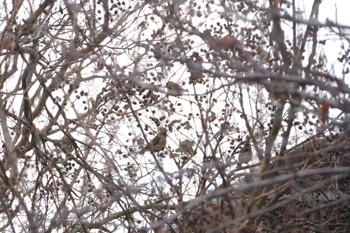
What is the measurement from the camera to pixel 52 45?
28.5ft

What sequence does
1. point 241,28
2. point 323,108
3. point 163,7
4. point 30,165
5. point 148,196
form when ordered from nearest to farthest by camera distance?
point 323,108
point 163,7
point 241,28
point 148,196
point 30,165

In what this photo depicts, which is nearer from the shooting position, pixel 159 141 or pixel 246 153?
pixel 246 153

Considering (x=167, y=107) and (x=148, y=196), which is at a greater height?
(x=167, y=107)

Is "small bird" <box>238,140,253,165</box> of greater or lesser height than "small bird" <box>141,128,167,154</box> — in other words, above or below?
below

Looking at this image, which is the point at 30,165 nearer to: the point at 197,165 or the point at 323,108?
Answer: the point at 197,165

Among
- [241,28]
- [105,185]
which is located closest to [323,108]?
[241,28]

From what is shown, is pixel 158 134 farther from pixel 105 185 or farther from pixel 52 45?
Result: pixel 52 45

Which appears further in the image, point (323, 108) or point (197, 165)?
point (197, 165)

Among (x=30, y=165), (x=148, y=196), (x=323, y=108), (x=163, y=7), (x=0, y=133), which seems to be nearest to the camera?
(x=323, y=108)

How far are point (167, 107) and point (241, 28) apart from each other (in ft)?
4.04

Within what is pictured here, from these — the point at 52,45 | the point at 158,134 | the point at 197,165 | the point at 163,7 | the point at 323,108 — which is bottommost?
the point at 323,108

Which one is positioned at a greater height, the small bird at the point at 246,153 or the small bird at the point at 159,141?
the small bird at the point at 159,141

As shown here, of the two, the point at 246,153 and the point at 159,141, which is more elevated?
the point at 159,141

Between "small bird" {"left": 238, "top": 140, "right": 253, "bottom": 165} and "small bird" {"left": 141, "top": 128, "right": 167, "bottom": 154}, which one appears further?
"small bird" {"left": 141, "top": 128, "right": 167, "bottom": 154}
